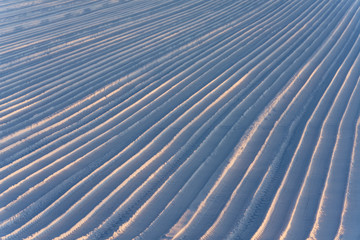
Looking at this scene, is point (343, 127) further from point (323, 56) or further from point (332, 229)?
point (323, 56)

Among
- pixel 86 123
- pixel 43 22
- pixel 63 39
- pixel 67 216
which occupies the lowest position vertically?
pixel 67 216

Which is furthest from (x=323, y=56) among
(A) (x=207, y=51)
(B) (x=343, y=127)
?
(B) (x=343, y=127)

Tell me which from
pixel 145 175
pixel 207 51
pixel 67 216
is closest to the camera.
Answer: pixel 67 216

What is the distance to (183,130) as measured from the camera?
687 centimetres

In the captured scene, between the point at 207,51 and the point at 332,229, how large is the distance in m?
6.77

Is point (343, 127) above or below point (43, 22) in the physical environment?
below

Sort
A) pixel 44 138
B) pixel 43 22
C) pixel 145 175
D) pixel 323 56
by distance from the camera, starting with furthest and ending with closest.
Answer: pixel 43 22
pixel 323 56
pixel 44 138
pixel 145 175

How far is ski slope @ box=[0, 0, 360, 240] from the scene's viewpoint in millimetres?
4973

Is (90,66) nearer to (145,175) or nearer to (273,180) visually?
(145,175)

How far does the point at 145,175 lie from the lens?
5.81 meters

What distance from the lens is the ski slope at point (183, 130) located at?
4.97 meters

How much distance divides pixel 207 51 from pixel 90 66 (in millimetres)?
3286

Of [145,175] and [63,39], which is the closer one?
[145,175]

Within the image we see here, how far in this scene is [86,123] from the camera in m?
7.44
